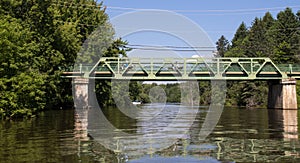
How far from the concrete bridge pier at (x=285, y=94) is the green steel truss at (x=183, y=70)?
62.6 inches

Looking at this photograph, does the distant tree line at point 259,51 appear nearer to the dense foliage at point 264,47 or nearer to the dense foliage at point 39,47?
the dense foliage at point 264,47

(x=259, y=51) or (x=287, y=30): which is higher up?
(x=287, y=30)

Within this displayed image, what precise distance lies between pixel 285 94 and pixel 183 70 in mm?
17138

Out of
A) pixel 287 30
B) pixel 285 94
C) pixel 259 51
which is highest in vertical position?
pixel 287 30

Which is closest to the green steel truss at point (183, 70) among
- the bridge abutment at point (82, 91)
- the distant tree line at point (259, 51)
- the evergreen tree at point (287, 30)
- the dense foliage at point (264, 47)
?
the bridge abutment at point (82, 91)

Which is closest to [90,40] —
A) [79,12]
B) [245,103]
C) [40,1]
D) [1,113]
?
[79,12]

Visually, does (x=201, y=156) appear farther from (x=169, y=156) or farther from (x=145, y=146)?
(x=145, y=146)

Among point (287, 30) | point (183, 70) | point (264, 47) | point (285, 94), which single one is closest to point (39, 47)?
point (183, 70)

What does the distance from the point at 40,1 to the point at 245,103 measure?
61.1 meters

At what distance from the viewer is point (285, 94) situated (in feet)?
204

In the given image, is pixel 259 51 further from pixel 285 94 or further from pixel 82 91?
pixel 82 91

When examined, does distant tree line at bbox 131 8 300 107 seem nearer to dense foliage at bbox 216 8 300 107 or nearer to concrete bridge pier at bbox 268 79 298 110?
dense foliage at bbox 216 8 300 107

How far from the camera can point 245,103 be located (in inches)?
3799

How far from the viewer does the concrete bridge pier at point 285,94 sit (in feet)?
200
